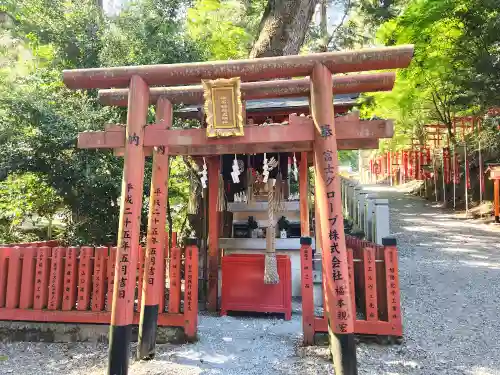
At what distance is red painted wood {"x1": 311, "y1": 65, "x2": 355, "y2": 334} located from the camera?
3.90 meters

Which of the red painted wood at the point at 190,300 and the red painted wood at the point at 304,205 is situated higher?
the red painted wood at the point at 304,205

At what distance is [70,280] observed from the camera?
5.66m

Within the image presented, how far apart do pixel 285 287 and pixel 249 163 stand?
285cm

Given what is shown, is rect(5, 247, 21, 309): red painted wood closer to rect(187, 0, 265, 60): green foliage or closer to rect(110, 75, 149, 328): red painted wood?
rect(110, 75, 149, 328): red painted wood

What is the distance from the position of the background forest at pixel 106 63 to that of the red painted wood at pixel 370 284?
15.6 feet

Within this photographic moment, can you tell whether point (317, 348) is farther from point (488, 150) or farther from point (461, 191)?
point (461, 191)

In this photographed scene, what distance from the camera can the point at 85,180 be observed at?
716 centimetres

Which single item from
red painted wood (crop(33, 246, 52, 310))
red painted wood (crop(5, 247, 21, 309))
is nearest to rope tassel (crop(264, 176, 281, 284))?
red painted wood (crop(33, 246, 52, 310))

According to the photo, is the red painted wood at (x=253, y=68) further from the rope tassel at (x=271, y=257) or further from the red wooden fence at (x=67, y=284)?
the rope tassel at (x=271, y=257)

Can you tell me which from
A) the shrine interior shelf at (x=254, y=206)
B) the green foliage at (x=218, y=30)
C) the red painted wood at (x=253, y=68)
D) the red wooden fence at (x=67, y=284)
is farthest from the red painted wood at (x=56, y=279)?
the green foliage at (x=218, y=30)

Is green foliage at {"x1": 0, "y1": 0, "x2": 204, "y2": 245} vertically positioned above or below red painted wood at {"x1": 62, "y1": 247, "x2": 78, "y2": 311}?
above

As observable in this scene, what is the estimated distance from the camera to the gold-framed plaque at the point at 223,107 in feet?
14.2

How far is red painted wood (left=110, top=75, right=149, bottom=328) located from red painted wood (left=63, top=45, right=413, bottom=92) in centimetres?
22

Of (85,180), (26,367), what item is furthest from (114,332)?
(85,180)
